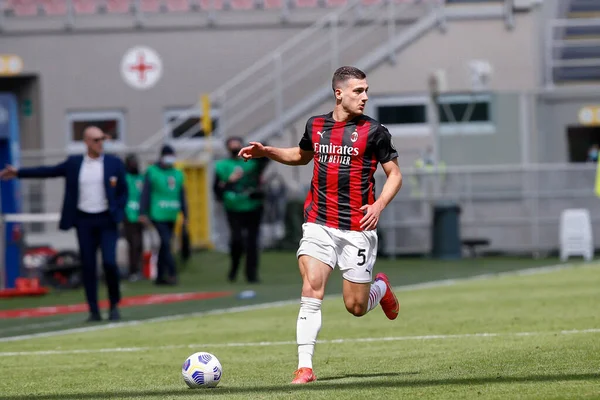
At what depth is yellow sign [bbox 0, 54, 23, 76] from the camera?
33.8 m

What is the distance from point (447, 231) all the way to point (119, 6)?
11.4 meters

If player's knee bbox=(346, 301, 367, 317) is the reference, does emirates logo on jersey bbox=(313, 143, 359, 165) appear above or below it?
above

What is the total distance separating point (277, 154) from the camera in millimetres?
9375

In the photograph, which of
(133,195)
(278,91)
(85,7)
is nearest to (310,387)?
(133,195)

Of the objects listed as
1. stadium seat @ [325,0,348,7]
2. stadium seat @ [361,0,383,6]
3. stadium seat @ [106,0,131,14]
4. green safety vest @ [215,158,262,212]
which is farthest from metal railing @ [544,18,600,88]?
green safety vest @ [215,158,262,212]

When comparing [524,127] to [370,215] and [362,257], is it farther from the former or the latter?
[370,215]

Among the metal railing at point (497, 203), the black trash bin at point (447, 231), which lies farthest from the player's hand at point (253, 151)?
the metal railing at point (497, 203)

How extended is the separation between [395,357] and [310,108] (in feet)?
68.0

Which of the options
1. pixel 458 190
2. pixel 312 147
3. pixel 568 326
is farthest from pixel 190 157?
pixel 312 147

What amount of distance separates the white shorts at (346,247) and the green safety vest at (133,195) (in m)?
14.2

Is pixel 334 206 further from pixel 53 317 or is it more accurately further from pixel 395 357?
pixel 53 317

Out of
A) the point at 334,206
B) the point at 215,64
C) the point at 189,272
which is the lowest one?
the point at 189,272

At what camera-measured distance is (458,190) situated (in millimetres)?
27531

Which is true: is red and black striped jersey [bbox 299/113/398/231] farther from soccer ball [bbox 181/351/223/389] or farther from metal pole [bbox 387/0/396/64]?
metal pole [bbox 387/0/396/64]
